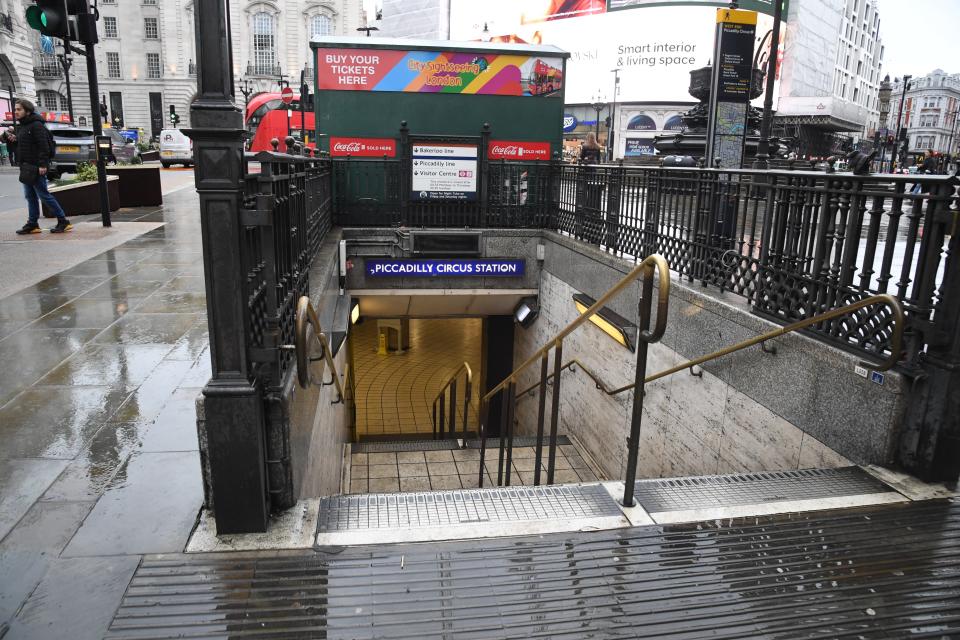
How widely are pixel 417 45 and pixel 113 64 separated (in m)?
74.3

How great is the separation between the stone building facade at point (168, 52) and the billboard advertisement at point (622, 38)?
16785 millimetres

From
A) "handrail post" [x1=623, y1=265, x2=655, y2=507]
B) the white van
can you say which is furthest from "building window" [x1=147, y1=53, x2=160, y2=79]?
"handrail post" [x1=623, y1=265, x2=655, y2=507]

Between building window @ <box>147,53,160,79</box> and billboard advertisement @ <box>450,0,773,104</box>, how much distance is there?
32362 millimetres

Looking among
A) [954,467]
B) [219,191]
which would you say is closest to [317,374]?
[219,191]

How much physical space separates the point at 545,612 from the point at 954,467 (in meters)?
2.62

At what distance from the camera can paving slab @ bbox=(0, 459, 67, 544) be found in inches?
124

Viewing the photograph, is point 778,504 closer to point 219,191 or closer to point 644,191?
point 219,191

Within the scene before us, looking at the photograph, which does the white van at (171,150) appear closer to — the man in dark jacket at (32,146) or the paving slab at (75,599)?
the man in dark jacket at (32,146)

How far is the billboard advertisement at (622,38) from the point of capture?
60.3 metres

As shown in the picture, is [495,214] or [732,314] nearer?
[732,314]

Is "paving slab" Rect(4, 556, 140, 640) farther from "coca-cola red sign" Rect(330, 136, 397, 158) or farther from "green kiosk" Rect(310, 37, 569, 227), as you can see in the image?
"coca-cola red sign" Rect(330, 136, 397, 158)

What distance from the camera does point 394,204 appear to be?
429 inches

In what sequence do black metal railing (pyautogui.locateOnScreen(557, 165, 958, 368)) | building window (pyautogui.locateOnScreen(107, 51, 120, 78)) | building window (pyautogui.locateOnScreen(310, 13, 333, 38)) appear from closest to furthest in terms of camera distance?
black metal railing (pyautogui.locateOnScreen(557, 165, 958, 368)), building window (pyautogui.locateOnScreen(310, 13, 333, 38)), building window (pyautogui.locateOnScreen(107, 51, 120, 78))

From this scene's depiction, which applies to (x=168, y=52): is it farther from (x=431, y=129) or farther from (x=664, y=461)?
(x=664, y=461)
